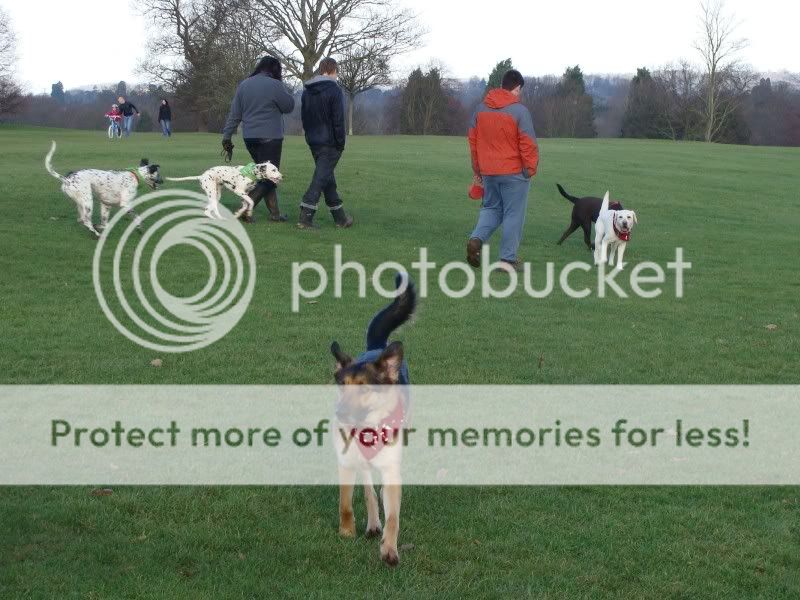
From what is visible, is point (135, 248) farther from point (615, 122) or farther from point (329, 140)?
point (615, 122)

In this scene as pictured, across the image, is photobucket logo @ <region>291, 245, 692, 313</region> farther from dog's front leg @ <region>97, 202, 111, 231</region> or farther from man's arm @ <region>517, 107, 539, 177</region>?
dog's front leg @ <region>97, 202, 111, 231</region>

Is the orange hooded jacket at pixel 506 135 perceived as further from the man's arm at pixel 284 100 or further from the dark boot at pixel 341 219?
the dark boot at pixel 341 219

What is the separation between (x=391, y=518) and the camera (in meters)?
4.32

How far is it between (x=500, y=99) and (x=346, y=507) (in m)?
8.09

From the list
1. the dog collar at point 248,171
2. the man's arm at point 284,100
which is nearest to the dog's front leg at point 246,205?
the dog collar at point 248,171

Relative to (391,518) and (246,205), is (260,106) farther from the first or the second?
(391,518)

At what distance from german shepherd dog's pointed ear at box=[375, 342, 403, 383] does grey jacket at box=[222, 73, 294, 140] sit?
1056 cm

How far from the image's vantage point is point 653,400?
23.0 ft

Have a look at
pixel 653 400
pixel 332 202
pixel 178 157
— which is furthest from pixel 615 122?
pixel 653 400

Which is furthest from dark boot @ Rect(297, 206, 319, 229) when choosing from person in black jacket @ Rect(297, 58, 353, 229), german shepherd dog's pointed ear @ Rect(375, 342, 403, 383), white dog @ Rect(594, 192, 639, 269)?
german shepherd dog's pointed ear @ Rect(375, 342, 403, 383)

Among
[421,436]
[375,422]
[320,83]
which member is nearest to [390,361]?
[375,422]

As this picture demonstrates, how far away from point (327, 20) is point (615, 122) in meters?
49.8

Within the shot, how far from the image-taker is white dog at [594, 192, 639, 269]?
12461mm

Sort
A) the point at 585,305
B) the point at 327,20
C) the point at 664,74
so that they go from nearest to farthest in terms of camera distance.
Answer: the point at 585,305, the point at 327,20, the point at 664,74
